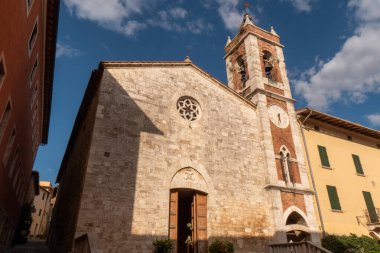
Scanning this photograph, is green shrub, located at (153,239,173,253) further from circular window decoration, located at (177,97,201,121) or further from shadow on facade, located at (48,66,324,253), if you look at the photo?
circular window decoration, located at (177,97,201,121)

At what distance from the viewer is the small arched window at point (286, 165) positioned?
14609 millimetres

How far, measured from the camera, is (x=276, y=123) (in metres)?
15.8

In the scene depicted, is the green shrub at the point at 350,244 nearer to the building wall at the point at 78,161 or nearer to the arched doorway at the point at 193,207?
the arched doorway at the point at 193,207

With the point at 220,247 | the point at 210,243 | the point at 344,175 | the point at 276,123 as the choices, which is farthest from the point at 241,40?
the point at 220,247

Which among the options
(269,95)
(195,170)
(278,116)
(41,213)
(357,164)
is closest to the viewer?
(195,170)

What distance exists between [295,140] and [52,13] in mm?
13033

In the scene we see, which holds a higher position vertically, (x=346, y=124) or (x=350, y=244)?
(x=346, y=124)

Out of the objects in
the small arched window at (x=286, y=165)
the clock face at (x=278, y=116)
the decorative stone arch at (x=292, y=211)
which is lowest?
the decorative stone arch at (x=292, y=211)

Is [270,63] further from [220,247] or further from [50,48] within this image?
[50,48]

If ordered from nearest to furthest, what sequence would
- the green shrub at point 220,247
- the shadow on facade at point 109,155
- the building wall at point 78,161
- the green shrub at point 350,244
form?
the shadow on facade at point 109,155 → the building wall at point 78,161 → the green shrub at point 220,247 → the green shrub at point 350,244

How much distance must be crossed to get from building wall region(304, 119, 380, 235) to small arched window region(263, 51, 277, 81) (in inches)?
142

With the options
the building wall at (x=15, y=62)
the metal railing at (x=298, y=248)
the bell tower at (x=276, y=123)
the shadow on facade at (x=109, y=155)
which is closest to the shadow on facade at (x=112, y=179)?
the shadow on facade at (x=109, y=155)

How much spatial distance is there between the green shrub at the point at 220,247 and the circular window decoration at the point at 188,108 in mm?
5328

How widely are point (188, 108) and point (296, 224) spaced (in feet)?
24.3
